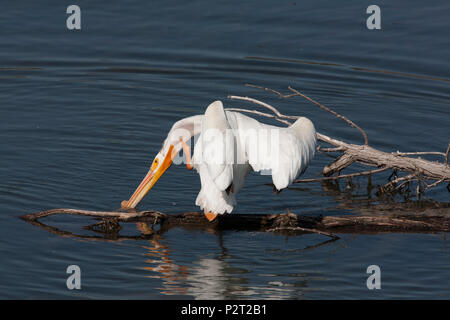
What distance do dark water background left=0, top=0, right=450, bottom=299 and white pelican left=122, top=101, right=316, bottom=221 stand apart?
0.58 m

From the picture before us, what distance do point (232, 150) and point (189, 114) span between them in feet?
13.4

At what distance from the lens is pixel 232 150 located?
7055 mm

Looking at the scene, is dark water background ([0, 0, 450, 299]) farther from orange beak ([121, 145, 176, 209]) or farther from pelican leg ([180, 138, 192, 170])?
pelican leg ([180, 138, 192, 170])

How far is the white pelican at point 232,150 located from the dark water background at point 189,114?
1.90 ft

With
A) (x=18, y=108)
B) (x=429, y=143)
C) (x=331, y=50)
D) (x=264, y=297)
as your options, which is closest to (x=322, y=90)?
(x=331, y=50)

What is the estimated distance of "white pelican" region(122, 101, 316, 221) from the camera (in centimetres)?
702

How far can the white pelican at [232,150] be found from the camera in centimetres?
702

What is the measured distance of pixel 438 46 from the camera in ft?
42.8

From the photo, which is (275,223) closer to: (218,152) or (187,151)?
(187,151)

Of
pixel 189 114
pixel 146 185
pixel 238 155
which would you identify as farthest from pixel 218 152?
pixel 189 114

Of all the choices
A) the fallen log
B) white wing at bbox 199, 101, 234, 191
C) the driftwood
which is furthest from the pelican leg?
the driftwood

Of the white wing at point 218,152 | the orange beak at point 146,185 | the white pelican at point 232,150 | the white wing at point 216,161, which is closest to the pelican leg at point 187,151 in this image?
the white pelican at point 232,150

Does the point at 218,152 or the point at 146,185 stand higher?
the point at 218,152

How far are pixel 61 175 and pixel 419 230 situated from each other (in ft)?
12.6
